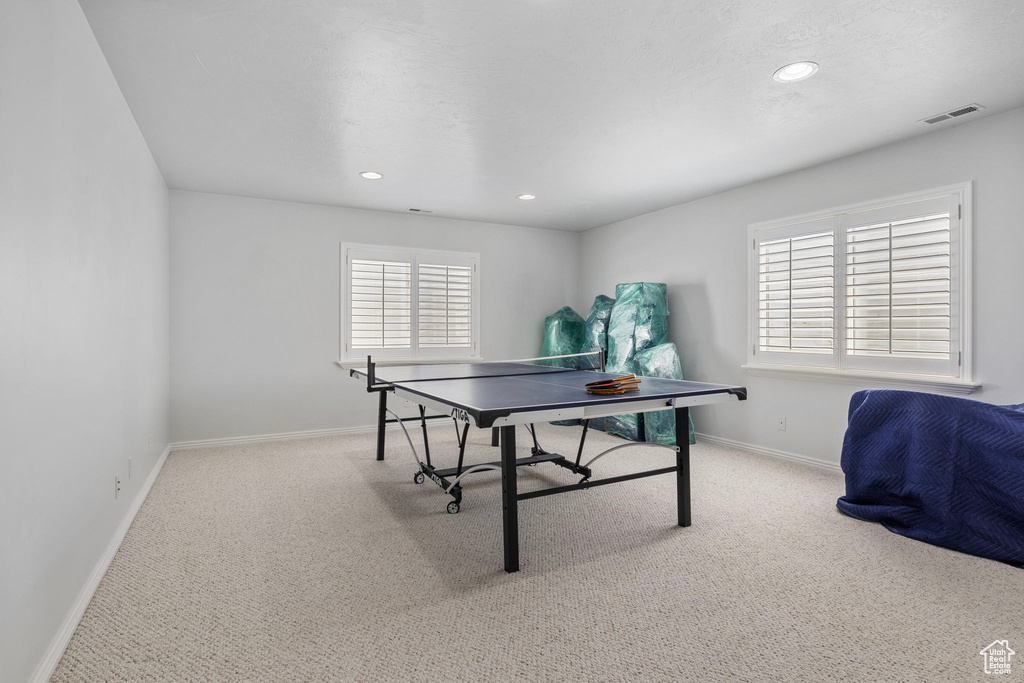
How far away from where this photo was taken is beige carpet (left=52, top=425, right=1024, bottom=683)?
1.58 m

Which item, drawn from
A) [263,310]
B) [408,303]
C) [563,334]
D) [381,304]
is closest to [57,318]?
[263,310]

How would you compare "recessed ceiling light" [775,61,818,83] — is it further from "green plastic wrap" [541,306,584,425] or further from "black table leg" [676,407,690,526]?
"green plastic wrap" [541,306,584,425]

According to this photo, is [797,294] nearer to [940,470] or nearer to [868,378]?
[868,378]

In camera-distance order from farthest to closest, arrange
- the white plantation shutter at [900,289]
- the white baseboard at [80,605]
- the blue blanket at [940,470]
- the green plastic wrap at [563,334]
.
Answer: the green plastic wrap at [563,334], the white plantation shutter at [900,289], the blue blanket at [940,470], the white baseboard at [80,605]

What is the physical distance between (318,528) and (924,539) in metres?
3.07

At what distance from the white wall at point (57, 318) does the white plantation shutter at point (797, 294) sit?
4.38 meters

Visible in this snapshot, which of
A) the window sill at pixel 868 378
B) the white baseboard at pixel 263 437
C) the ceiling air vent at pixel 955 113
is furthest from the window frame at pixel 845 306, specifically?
the white baseboard at pixel 263 437

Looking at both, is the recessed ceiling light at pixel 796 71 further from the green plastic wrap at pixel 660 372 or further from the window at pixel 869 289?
the green plastic wrap at pixel 660 372

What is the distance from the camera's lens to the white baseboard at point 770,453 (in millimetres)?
3766

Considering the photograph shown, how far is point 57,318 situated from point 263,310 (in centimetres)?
318

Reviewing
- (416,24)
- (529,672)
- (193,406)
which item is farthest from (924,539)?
(193,406)

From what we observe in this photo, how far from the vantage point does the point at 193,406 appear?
4.48m

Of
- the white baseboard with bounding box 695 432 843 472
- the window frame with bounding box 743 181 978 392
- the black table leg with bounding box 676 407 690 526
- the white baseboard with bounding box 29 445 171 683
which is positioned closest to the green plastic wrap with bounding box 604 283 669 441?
the white baseboard with bounding box 695 432 843 472

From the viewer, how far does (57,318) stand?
1.69 m
